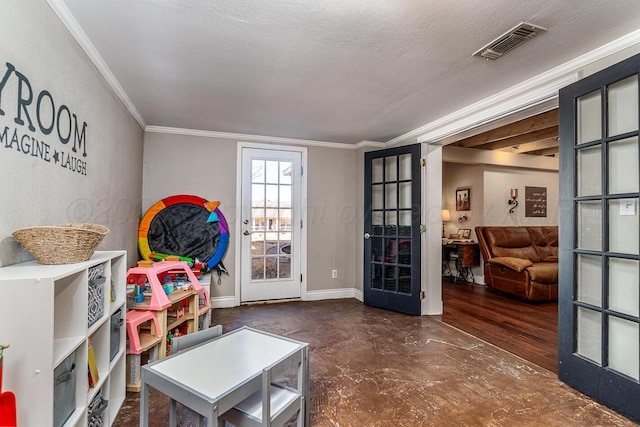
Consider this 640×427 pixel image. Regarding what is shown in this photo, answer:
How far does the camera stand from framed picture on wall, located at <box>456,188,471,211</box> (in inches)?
232

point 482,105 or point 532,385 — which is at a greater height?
point 482,105

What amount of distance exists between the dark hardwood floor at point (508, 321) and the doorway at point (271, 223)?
81.4 inches

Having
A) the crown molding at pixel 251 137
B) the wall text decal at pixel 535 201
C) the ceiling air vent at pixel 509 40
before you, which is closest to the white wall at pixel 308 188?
the crown molding at pixel 251 137

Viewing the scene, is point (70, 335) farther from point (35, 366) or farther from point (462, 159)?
point (462, 159)

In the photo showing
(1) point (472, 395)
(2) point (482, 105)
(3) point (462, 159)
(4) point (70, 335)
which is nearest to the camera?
(4) point (70, 335)

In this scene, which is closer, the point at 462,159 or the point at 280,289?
the point at 280,289

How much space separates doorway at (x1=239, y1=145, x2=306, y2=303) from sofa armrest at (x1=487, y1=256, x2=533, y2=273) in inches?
118

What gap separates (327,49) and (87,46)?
148cm

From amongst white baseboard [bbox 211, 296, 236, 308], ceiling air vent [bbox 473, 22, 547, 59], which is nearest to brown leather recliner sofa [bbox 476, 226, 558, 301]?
ceiling air vent [bbox 473, 22, 547, 59]

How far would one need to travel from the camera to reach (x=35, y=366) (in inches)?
41.3

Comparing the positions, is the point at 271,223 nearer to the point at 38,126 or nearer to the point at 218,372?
the point at 38,126

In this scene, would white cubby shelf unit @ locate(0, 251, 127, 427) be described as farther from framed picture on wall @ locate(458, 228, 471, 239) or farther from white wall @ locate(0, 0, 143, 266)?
framed picture on wall @ locate(458, 228, 471, 239)

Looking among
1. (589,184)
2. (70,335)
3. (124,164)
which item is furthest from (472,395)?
(124,164)

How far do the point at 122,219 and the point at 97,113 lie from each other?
1.07 m
